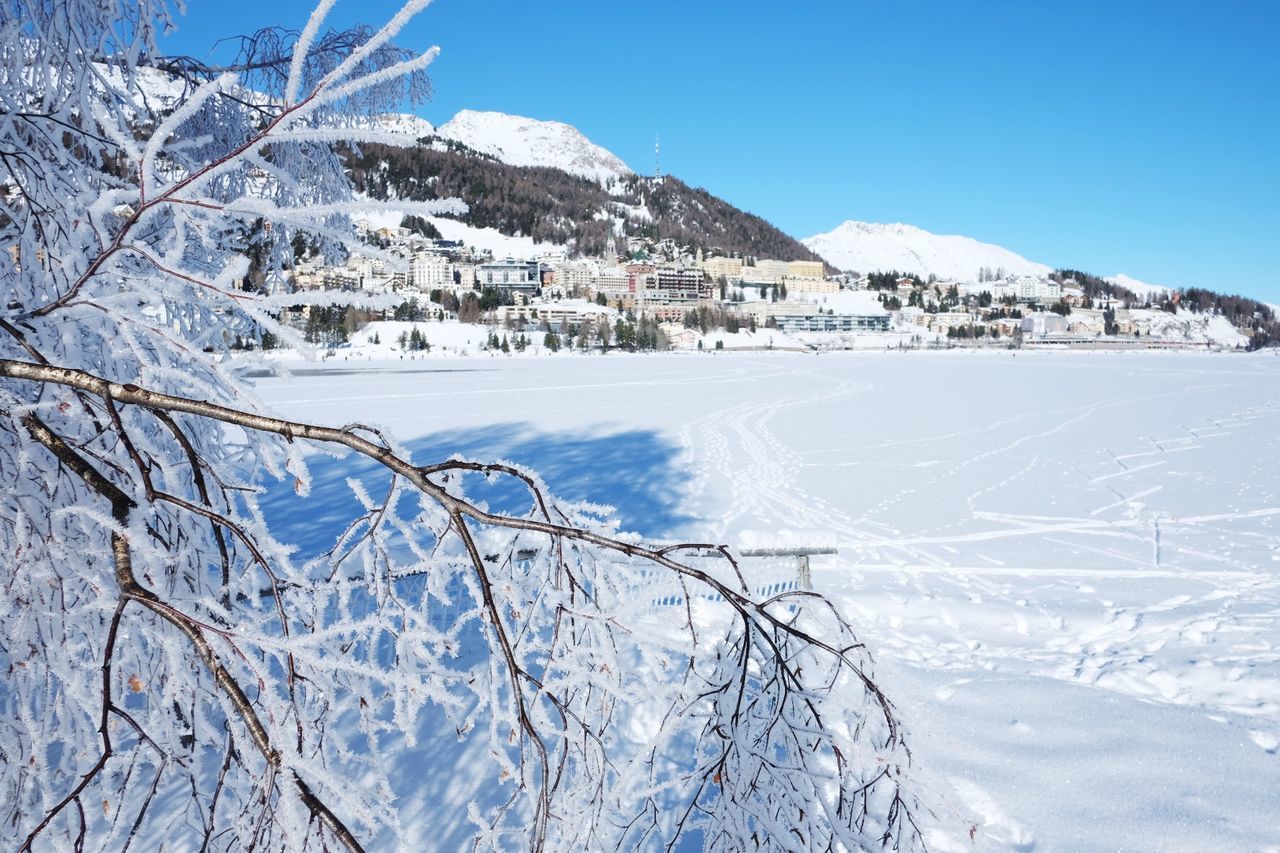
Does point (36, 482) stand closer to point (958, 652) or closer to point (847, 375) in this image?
point (958, 652)

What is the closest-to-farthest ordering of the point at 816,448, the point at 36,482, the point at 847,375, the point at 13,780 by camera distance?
the point at 13,780 → the point at 36,482 → the point at 816,448 → the point at 847,375

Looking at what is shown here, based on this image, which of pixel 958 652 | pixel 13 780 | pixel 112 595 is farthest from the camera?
pixel 958 652

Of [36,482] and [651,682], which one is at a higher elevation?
[36,482]

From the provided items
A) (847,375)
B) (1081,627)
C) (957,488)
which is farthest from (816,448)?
(847,375)

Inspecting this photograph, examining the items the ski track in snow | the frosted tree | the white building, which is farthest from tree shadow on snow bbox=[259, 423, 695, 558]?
the white building

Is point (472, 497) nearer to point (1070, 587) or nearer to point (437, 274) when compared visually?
point (1070, 587)

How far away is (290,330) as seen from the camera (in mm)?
1111

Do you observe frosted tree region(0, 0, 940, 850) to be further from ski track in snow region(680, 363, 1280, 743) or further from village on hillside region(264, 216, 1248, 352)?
village on hillside region(264, 216, 1248, 352)

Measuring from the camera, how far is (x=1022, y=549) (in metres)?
7.90

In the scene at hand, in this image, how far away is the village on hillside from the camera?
8238cm

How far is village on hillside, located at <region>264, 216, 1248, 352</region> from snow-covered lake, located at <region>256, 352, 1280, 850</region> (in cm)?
5152

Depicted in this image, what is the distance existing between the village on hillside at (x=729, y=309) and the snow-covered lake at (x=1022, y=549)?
51.5 meters

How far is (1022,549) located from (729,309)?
129 metres

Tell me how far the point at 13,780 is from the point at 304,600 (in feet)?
2.49
